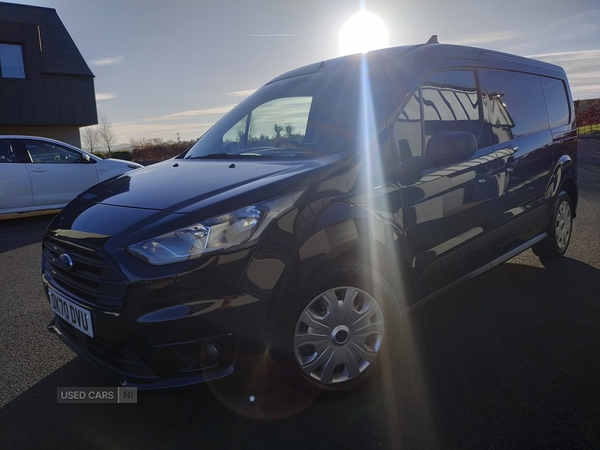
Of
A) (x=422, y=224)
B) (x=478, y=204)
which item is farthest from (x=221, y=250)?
(x=478, y=204)

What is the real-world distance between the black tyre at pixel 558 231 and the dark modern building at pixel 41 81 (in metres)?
21.6

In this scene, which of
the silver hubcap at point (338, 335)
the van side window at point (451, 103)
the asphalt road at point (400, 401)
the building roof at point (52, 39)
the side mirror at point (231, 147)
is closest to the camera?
the asphalt road at point (400, 401)

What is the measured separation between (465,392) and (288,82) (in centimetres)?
249

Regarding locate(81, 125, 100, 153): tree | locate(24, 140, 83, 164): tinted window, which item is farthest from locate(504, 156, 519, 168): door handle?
locate(81, 125, 100, 153): tree

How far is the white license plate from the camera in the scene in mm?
2320

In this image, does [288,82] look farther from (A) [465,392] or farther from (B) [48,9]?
(B) [48,9]

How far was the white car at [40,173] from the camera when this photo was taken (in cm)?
848

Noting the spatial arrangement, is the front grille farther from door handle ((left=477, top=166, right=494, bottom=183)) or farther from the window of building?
the window of building

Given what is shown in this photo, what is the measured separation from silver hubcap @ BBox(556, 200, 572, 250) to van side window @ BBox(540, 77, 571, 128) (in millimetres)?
814

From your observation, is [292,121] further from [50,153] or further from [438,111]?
[50,153]

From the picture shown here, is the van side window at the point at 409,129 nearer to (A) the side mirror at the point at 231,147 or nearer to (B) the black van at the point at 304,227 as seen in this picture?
(B) the black van at the point at 304,227

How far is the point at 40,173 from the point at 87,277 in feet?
24.5

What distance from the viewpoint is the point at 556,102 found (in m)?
4.80
